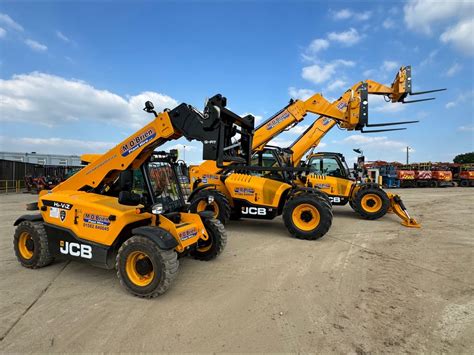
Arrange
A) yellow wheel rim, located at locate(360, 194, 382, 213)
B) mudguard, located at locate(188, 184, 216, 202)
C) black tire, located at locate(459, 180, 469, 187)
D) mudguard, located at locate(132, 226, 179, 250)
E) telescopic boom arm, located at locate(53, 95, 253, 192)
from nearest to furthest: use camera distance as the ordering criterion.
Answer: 1. mudguard, located at locate(132, 226, 179, 250)
2. telescopic boom arm, located at locate(53, 95, 253, 192)
3. mudguard, located at locate(188, 184, 216, 202)
4. yellow wheel rim, located at locate(360, 194, 382, 213)
5. black tire, located at locate(459, 180, 469, 187)

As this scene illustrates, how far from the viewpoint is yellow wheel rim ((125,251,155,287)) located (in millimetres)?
3583

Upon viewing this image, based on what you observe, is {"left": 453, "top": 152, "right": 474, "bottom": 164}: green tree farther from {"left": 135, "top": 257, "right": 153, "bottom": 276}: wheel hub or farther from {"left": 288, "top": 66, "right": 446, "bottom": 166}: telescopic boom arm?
{"left": 135, "top": 257, "right": 153, "bottom": 276}: wheel hub

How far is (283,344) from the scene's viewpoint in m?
2.64

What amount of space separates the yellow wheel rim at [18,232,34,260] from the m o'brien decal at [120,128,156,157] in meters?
2.13

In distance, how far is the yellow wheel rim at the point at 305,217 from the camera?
647 cm

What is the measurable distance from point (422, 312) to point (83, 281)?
4402 millimetres

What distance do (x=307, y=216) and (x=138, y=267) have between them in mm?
4199

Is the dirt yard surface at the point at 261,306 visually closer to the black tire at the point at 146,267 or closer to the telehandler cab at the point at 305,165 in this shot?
the black tire at the point at 146,267

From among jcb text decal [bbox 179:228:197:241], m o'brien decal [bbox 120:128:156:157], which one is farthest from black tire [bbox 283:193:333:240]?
m o'brien decal [bbox 120:128:156:157]

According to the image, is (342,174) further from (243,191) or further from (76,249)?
(76,249)

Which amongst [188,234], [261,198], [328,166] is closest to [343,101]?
[328,166]

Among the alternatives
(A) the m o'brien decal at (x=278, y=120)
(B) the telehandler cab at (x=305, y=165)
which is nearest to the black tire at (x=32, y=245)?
(B) the telehandler cab at (x=305, y=165)

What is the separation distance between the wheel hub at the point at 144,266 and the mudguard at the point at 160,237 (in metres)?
0.36

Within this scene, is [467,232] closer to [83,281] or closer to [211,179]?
[211,179]
